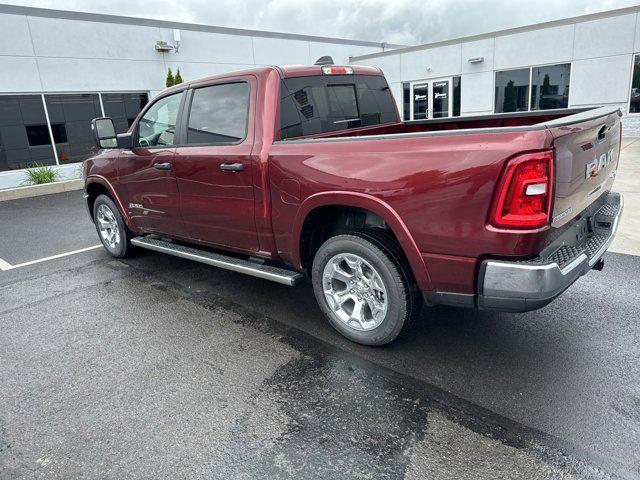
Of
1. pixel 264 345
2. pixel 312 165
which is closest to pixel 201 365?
pixel 264 345

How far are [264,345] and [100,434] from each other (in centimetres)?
128

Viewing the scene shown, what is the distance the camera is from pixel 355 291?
3506 millimetres

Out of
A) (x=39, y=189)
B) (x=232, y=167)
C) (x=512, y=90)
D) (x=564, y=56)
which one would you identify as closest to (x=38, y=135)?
(x=39, y=189)

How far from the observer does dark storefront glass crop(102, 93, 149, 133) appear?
14570mm

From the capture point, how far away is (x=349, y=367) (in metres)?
3.25

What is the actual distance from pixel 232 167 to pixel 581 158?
249cm

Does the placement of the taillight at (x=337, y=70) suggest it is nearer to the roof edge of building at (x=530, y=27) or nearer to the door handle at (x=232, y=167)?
the door handle at (x=232, y=167)

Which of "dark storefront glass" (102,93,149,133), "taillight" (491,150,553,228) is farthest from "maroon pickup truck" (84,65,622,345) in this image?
"dark storefront glass" (102,93,149,133)

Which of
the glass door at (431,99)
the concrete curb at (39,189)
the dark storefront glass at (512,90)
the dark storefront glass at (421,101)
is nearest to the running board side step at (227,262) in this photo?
the concrete curb at (39,189)

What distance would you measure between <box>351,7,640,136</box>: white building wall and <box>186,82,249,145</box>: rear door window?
13355 millimetres

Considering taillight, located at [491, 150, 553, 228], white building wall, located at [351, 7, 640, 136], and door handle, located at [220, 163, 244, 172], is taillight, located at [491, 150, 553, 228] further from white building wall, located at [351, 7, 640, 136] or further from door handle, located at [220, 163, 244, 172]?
white building wall, located at [351, 7, 640, 136]

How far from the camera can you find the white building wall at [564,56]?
14414mm

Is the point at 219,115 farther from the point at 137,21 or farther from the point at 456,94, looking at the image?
the point at 456,94

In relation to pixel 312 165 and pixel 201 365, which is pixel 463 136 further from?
pixel 201 365
